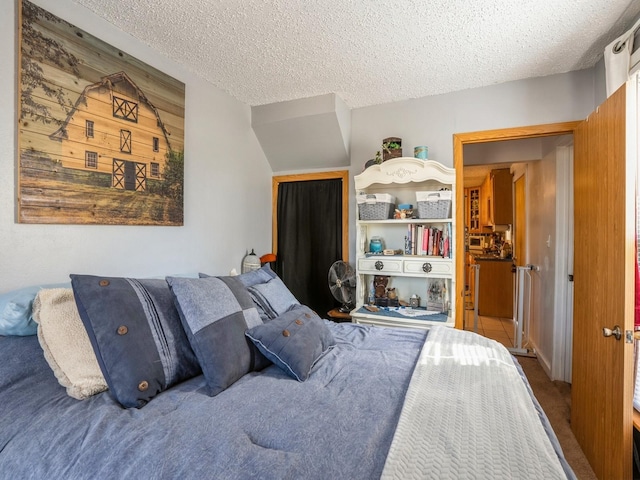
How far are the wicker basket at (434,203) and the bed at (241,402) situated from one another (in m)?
1.17

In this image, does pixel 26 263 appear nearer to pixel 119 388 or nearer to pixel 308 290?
pixel 119 388

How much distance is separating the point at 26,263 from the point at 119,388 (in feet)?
2.84

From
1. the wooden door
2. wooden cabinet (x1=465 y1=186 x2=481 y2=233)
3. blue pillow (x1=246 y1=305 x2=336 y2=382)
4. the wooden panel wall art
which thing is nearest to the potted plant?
the wooden door

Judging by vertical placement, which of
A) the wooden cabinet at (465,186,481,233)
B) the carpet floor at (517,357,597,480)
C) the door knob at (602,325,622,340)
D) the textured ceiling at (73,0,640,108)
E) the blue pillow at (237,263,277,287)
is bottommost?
the carpet floor at (517,357,597,480)

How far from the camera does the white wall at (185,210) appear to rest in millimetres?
1396

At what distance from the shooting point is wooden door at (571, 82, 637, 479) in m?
1.48

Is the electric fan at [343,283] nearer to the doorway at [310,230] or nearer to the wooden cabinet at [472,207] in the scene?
the doorway at [310,230]

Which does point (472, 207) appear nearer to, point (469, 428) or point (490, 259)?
point (490, 259)

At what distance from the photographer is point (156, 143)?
202cm

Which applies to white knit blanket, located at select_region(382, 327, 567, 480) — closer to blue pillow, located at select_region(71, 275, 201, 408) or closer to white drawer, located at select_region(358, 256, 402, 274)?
blue pillow, located at select_region(71, 275, 201, 408)

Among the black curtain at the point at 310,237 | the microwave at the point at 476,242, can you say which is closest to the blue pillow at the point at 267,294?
the black curtain at the point at 310,237

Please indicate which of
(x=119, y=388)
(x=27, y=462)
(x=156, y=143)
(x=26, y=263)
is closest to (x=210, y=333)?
(x=119, y=388)

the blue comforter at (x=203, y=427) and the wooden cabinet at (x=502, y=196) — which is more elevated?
the wooden cabinet at (x=502, y=196)

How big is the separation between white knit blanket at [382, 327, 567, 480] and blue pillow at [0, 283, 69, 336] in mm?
1395
